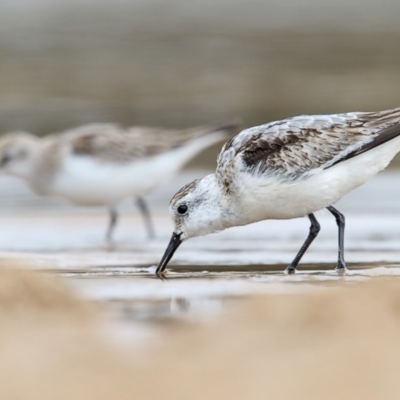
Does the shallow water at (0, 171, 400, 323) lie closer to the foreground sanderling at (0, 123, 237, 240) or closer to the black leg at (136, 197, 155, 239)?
the black leg at (136, 197, 155, 239)

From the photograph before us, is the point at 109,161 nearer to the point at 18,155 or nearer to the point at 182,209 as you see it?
the point at 18,155

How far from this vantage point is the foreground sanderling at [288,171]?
25.3 ft

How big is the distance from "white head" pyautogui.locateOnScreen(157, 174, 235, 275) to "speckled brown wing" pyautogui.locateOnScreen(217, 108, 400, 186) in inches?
5.0

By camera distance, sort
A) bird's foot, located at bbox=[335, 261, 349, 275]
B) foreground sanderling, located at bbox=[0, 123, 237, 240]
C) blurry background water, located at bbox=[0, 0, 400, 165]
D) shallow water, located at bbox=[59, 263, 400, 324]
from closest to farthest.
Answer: shallow water, located at bbox=[59, 263, 400, 324] → bird's foot, located at bbox=[335, 261, 349, 275] → foreground sanderling, located at bbox=[0, 123, 237, 240] → blurry background water, located at bbox=[0, 0, 400, 165]

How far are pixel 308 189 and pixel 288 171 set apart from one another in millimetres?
185

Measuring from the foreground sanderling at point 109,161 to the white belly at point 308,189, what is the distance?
4.00 m

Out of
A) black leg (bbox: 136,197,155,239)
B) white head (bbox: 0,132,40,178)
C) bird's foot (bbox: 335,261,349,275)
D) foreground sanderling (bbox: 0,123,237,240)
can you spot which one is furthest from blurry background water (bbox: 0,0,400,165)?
bird's foot (bbox: 335,261,349,275)

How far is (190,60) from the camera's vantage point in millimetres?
19828

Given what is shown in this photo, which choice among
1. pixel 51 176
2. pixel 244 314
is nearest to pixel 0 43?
pixel 51 176

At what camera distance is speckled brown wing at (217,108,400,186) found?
773cm

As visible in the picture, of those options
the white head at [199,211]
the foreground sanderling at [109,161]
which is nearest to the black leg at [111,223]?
the foreground sanderling at [109,161]

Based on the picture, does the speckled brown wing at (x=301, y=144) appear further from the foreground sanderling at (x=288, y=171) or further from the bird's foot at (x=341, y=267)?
the bird's foot at (x=341, y=267)

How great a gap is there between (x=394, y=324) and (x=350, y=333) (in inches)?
11.3

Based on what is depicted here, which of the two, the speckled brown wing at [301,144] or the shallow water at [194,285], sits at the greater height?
the speckled brown wing at [301,144]
